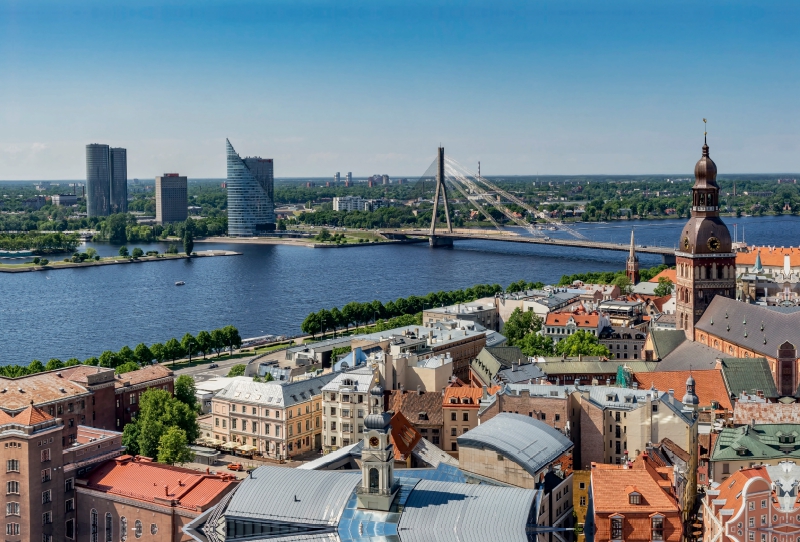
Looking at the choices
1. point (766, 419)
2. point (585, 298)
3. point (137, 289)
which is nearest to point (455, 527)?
point (766, 419)

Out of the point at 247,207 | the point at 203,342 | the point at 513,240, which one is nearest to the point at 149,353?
the point at 203,342

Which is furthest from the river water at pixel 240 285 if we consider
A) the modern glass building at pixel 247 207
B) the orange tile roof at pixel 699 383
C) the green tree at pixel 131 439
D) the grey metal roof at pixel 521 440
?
the grey metal roof at pixel 521 440

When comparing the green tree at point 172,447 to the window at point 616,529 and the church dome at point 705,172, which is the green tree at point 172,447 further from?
the church dome at point 705,172

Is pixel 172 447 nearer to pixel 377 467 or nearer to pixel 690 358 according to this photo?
pixel 377 467

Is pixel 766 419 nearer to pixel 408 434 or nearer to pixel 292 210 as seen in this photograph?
pixel 408 434

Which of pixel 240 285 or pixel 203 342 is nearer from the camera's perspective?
pixel 203 342
